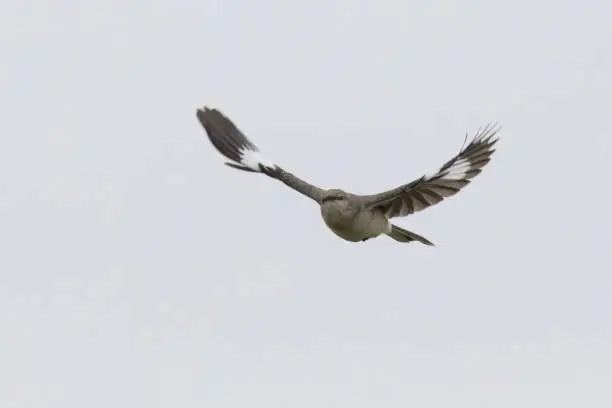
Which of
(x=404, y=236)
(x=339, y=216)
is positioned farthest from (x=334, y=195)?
(x=404, y=236)

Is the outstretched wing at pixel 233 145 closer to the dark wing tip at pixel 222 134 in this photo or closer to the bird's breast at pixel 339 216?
the dark wing tip at pixel 222 134

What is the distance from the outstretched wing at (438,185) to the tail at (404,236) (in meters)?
0.82

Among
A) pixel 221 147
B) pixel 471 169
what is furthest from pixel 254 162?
pixel 471 169

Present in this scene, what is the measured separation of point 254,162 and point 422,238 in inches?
93.8

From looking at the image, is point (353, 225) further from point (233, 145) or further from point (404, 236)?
point (233, 145)

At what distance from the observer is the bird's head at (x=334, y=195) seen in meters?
16.7

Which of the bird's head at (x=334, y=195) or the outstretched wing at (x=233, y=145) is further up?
the outstretched wing at (x=233, y=145)

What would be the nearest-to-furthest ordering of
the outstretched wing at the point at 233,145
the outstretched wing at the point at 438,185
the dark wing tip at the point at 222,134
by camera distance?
the outstretched wing at the point at 438,185, the outstretched wing at the point at 233,145, the dark wing tip at the point at 222,134

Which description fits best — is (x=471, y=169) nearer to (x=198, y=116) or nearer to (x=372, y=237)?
(x=372, y=237)

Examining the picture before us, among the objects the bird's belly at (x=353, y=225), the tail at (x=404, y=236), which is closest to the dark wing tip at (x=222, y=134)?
the tail at (x=404, y=236)

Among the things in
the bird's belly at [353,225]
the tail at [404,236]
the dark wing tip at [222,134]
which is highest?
the dark wing tip at [222,134]

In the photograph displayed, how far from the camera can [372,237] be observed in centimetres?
1700

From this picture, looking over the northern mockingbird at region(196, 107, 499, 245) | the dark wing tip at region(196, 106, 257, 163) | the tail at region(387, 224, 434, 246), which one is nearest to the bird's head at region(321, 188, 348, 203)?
the northern mockingbird at region(196, 107, 499, 245)

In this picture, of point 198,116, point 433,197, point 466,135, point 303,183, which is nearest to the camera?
point 466,135
